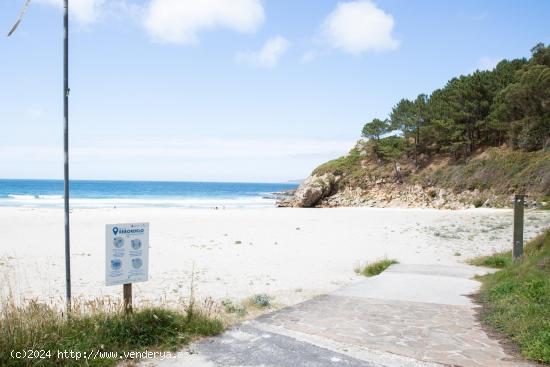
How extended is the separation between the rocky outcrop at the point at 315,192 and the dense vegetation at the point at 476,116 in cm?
746

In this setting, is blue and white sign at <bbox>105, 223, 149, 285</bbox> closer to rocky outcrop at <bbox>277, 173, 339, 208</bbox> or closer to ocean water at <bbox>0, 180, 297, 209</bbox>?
rocky outcrop at <bbox>277, 173, 339, 208</bbox>

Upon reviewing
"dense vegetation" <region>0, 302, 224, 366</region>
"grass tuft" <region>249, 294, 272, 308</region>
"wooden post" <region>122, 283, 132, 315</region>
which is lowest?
"grass tuft" <region>249, 294, 272, 308</region>

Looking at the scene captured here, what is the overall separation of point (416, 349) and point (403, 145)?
157 feet

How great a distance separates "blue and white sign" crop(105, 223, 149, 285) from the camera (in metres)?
5.03

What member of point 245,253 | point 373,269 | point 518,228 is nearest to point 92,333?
point 373,269

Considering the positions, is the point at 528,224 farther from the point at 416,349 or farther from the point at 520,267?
the point at 416,349

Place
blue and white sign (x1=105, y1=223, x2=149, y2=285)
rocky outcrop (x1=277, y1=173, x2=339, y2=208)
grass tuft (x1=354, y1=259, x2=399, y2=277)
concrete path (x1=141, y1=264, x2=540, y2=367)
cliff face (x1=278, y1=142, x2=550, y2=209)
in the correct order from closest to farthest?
concrete path (x1=141, y1=264, x2=540, y2=367), blue and white sign (x1=105, y1=223, x2=149, y2=285), grass tuft (x1=354, y1=259, x2=399, y2=277), cliff face (x1=278, y1=142, x2=550, y2=209), rocky outcrop (x1=277, y1=173, x2=339, y2=208)

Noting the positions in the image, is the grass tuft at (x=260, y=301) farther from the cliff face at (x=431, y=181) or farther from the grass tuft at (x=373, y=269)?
the cliff face at (x=431, y=181)

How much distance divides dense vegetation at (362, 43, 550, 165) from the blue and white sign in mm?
38242

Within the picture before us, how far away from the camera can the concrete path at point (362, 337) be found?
14.9ft

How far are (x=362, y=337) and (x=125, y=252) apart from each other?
3095mm

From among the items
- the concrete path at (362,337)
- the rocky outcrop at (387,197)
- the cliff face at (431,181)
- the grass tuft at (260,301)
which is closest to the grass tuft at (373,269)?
the concrete path at (362,337)

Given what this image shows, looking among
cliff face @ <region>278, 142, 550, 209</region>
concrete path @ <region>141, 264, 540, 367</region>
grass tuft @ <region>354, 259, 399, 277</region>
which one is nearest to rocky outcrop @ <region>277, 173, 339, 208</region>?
cliff face @ <region>278, 142, 550, 209</region>

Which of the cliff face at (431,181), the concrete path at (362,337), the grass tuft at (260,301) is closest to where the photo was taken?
the concrete path at (362,337)
